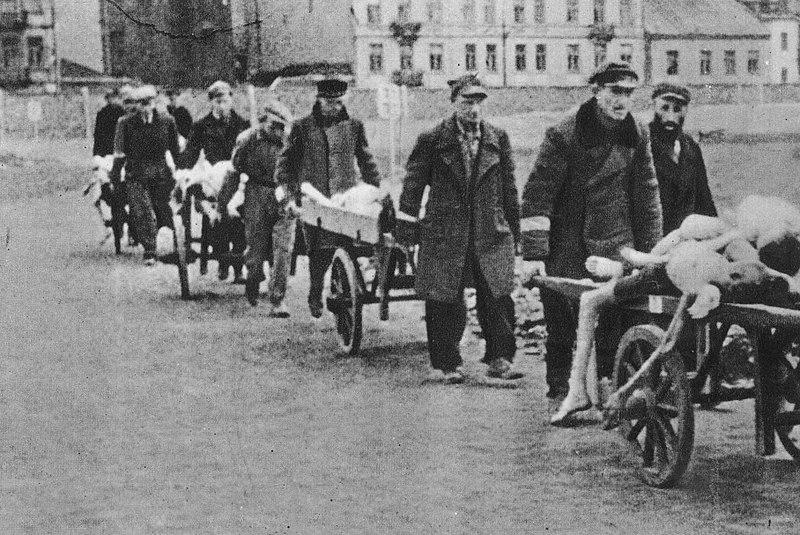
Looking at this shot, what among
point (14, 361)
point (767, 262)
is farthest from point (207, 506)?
point (14, 361)

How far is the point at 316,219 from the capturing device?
41.1ft

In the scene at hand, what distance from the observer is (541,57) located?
739 inches

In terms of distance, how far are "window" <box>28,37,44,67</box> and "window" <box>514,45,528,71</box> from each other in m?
63.3

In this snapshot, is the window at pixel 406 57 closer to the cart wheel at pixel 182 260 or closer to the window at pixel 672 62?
the window at pixel 672 62

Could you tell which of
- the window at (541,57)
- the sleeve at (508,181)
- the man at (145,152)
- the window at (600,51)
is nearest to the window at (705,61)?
the window at (600,51)

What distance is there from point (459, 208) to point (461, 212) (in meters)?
0.03

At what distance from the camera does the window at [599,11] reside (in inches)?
642

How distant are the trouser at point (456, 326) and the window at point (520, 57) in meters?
9.75

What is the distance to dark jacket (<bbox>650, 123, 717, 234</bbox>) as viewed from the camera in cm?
966

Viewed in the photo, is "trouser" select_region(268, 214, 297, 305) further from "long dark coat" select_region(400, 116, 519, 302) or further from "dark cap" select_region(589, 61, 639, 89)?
"dark cap" select_region(589, 61, 639, 89)

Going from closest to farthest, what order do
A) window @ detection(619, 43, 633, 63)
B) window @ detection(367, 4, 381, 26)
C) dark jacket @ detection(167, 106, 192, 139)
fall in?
window @ detection(619, 43, 633, 63) → window @ detection(367, 4, 381, 26) → dark jacket @ detection(167, 106, 192, 139)

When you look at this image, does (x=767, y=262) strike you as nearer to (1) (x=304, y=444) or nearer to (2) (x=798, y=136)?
(1) (x=304, y=444)

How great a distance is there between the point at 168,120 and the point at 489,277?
9.11 metres

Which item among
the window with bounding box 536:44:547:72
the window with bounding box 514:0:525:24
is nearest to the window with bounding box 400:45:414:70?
the window with bounding box 514:0:525:24
